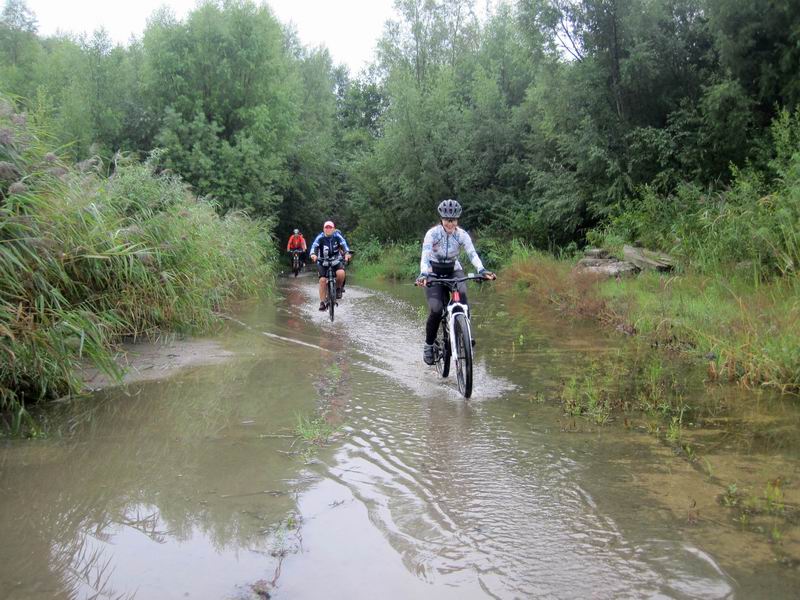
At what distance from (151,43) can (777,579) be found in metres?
37.5

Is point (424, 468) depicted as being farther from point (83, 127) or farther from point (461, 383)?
point (83, 127)

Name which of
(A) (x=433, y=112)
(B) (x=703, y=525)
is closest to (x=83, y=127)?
(A) (x=433, y=112)

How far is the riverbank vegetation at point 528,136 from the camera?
39.1ft

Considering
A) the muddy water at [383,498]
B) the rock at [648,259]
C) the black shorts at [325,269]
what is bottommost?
the muddy water at [383,498]

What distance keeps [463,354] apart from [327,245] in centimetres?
760

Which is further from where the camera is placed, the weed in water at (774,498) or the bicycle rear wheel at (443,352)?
the bicycle rear wheel at (443,352)

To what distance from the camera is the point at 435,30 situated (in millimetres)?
44594

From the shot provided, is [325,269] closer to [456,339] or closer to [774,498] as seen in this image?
[456,339]

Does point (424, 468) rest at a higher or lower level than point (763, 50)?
lower

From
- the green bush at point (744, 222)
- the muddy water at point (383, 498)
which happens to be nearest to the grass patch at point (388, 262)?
the green bush at point (744, 222)

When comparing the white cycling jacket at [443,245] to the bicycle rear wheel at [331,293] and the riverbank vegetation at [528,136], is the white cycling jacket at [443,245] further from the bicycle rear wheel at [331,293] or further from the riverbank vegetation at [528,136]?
the bicycle rear wheel at [331,293]

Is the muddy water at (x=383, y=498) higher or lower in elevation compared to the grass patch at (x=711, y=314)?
lower

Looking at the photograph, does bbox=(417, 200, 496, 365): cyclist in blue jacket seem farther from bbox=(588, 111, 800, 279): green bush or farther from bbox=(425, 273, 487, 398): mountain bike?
bbox=(588, 111, 800, 279): green bush

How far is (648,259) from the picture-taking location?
16266mm
